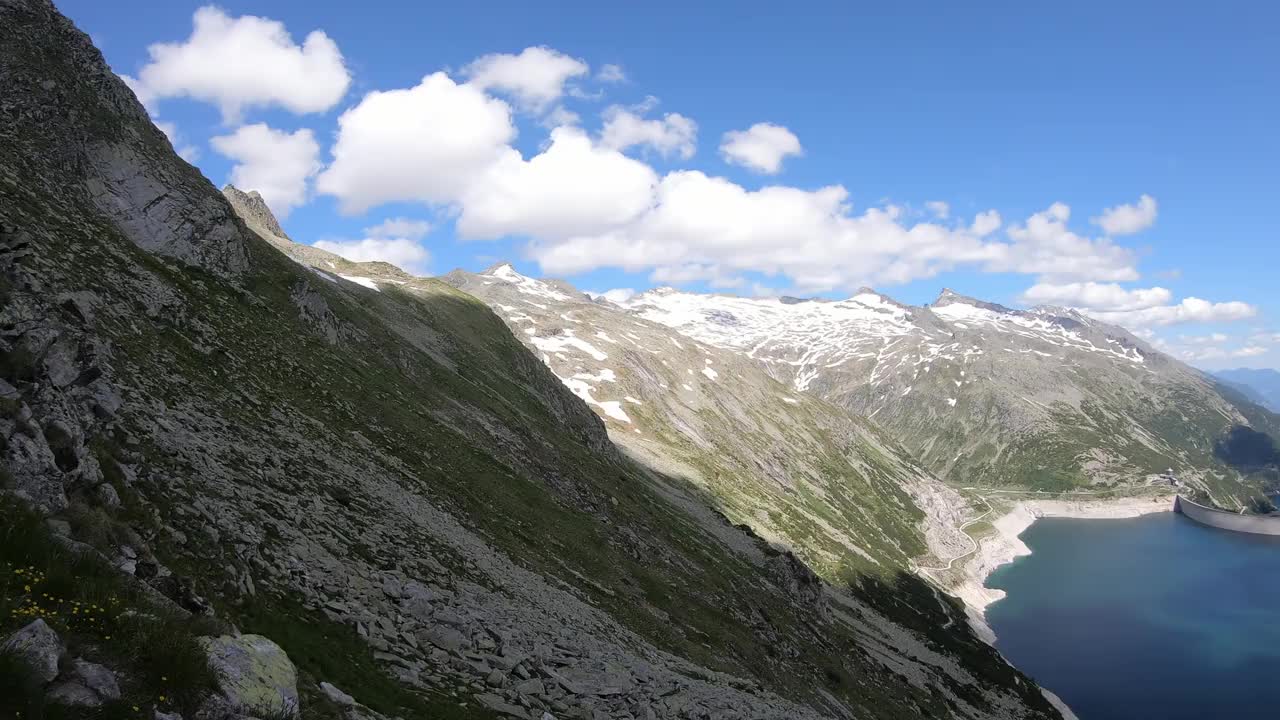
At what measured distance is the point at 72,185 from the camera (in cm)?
4284

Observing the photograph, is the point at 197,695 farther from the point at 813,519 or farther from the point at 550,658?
the point at 813,519

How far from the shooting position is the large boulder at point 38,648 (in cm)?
855

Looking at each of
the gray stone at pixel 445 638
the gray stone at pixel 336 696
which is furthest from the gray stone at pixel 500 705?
the gray stone at pixel 336 696

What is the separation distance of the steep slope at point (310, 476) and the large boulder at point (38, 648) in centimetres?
51

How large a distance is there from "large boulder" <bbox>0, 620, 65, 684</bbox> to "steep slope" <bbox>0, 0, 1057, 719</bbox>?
505mm

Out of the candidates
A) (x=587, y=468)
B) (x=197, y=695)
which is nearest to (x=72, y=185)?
(x=197, y=695)

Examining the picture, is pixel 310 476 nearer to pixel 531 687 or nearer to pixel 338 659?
pixel 338 659

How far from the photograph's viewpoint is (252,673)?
12.5 meters

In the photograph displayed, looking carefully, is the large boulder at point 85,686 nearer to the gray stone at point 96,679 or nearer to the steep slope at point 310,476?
the gray stone at point 96,679

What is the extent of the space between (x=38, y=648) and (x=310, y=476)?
23.5 meters

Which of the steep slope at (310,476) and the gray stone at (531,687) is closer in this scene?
the steep slope at (310,476)

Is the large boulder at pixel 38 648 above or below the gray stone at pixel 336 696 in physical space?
above

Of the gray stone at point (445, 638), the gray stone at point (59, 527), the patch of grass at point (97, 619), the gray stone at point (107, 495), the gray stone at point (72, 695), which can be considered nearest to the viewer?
the gray stone at point (72, 695)

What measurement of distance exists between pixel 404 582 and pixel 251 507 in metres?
6.32
